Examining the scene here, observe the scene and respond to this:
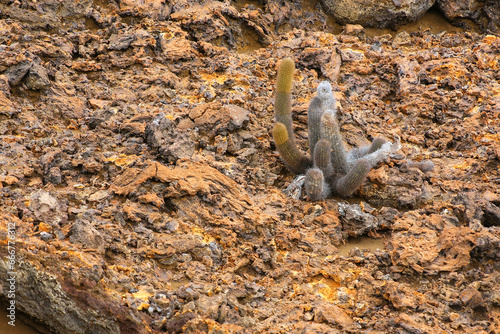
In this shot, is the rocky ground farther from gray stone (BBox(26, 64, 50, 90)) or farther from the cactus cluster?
the cactus cluster

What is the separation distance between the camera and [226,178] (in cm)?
424

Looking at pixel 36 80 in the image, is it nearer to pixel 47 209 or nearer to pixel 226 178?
pixel 47 209

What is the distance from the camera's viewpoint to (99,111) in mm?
4918

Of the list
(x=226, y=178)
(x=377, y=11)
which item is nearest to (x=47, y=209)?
(x=226, y=178)

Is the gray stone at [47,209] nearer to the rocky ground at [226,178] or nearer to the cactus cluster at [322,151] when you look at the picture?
the rocky ground at [226,178]

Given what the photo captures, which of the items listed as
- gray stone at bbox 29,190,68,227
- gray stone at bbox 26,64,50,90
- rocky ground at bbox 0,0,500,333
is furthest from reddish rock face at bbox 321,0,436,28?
gray stone at bbox 29,190,68,227

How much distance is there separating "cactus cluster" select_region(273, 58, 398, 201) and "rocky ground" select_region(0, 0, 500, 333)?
16cm

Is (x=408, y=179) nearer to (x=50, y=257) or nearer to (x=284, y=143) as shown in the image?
(x=284, y=143)

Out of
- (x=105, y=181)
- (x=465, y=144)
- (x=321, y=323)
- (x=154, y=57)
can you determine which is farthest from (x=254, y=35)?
(x=321, y=323)

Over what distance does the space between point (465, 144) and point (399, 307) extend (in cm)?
275

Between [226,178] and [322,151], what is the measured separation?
94cm

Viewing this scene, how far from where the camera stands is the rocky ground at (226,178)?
3213 millimetres

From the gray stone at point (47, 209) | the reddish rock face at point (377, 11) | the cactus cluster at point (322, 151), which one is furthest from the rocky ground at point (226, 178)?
the reddish rock face at point (377, 11)

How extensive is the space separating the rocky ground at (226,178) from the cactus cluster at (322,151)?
0.16 m
